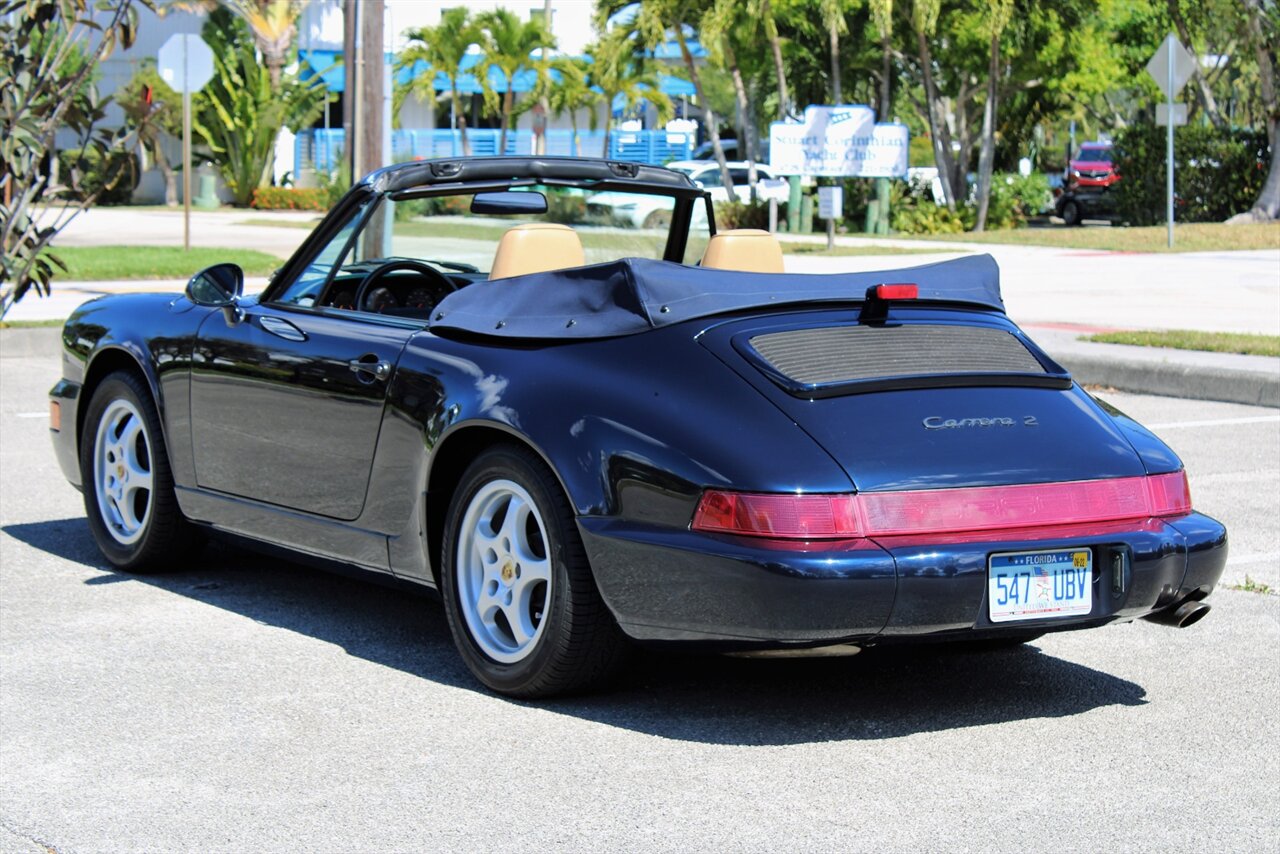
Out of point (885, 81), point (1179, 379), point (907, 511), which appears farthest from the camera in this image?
point (885, 81)

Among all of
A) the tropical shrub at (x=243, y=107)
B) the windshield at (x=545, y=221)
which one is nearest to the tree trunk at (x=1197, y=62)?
the tropical shrub at (x=243, y=107)

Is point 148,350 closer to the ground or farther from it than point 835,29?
closer to the ground

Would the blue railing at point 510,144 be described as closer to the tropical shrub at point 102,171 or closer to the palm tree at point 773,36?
the palm tree at point 773,36

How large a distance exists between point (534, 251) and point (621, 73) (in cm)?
3977

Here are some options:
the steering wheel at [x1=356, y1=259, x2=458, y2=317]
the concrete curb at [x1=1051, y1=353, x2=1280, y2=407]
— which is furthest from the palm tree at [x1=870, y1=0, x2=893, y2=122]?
the steering wheel at [x1=356, y1=259, x2=458, y2=317]

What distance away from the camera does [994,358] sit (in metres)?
5.21

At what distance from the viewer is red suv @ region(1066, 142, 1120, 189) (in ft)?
134

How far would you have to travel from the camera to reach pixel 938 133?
36.7 m

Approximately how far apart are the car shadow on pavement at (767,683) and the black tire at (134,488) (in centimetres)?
27

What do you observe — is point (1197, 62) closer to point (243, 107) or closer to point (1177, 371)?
point (243, 107)

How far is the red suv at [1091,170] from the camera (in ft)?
134

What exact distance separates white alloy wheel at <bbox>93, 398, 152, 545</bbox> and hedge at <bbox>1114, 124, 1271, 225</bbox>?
31.9 meters

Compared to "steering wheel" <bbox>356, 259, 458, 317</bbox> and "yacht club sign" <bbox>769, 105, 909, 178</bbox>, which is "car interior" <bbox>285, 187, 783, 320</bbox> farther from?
"yacht club sign" <bbox>769, 105, 909, 178</bbox>

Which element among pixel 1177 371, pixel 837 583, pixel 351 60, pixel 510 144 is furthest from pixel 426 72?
pixel 837 583
